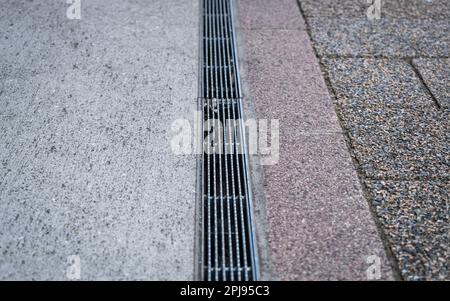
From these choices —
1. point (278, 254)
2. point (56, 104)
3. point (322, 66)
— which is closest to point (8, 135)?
point (56, 104)

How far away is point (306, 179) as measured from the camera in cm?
264

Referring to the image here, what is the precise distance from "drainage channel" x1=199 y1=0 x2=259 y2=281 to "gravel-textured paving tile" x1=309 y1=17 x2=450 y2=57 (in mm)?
902

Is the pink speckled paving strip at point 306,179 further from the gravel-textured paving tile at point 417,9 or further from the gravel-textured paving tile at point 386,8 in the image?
the gravel-textured paving tile at point 417,9

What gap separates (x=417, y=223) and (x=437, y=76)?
68.7 inches

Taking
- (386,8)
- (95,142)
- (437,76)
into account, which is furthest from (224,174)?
(386,8)

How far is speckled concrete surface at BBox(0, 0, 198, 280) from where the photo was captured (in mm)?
2201

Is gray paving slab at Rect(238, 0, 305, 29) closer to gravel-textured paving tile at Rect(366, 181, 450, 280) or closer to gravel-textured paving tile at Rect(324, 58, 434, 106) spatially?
gravel-textured paving tile at Rect(324, 58, 434, 106)

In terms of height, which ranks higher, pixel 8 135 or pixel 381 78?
pixel 8 135

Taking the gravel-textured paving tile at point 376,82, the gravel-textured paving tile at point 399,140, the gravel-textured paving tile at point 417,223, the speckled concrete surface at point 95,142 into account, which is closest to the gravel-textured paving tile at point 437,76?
the gravel-textured paving tile at point 376,82

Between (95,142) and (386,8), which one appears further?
(386,8)

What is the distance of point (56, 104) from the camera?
3119 millimetres

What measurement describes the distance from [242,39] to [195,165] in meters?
1.72

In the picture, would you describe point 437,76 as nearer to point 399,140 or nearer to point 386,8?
point 399,140

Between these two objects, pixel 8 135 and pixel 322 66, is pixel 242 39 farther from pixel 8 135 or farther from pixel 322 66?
pixel 8 135
